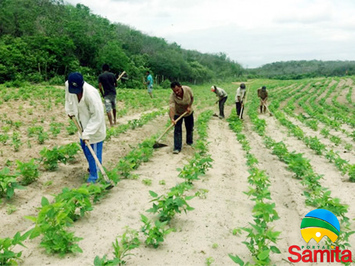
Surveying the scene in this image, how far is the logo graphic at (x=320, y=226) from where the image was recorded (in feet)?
10.3

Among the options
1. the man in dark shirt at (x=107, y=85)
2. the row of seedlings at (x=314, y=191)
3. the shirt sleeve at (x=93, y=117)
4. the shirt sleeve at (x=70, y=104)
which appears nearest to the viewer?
the row of seedlings at (x=314, y=191)

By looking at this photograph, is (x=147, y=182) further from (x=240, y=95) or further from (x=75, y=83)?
(x=240, y=95)

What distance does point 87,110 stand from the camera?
4.32 m

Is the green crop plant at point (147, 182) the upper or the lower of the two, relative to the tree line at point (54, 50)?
lower

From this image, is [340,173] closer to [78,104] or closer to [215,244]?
[215,244]

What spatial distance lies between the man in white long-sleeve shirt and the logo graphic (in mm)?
2865

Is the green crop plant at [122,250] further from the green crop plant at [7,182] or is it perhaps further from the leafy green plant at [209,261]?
the green crop plant at [7,182]

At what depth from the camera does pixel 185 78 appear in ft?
162

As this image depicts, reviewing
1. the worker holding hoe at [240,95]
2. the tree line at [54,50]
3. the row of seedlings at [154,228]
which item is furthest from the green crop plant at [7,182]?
the tree line at [54,50]

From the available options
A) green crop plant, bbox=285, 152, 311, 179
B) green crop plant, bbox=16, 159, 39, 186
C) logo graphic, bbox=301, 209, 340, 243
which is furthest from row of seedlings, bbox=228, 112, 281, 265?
green crop plant, bbox=16, 159, 39, 186

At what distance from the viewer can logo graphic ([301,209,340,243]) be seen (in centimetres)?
315

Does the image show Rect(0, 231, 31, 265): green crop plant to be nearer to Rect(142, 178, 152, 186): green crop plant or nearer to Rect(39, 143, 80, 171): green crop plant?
Rect(142, 178, 152, 186): green crop plant

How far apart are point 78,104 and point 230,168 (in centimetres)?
314

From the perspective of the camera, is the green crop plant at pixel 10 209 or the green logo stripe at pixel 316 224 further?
the green crop plant at pixel 10 209
